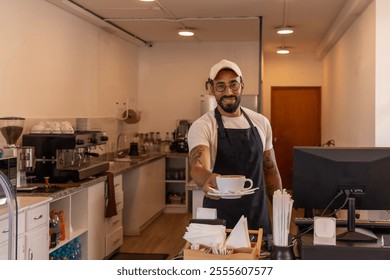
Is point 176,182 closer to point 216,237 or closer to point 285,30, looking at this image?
point 285,30

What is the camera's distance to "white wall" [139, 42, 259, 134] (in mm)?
8656

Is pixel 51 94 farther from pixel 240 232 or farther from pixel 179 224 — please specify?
pixel 240 232

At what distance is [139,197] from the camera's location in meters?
6.70

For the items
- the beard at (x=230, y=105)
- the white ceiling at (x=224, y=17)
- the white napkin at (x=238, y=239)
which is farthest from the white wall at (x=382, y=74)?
the white napkin at (x=238, y=239)

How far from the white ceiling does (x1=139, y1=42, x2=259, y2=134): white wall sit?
0.92 ft

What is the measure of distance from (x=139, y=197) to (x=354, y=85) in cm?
290

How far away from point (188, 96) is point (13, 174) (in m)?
5.11

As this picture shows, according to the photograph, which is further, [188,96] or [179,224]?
[188,96]

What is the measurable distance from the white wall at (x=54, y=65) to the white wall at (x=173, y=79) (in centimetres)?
109

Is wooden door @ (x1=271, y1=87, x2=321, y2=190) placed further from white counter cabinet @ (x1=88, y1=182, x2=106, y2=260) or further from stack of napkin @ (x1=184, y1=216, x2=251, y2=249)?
stack of napkin @ (x1=184, y1=216, x2=251, y2=249)

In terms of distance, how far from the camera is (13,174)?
12.6ft

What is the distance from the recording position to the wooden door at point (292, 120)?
10.3 meters

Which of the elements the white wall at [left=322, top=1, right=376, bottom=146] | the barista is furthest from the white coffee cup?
the white wall at [left=322, top=1, right=376, bottom=146]
